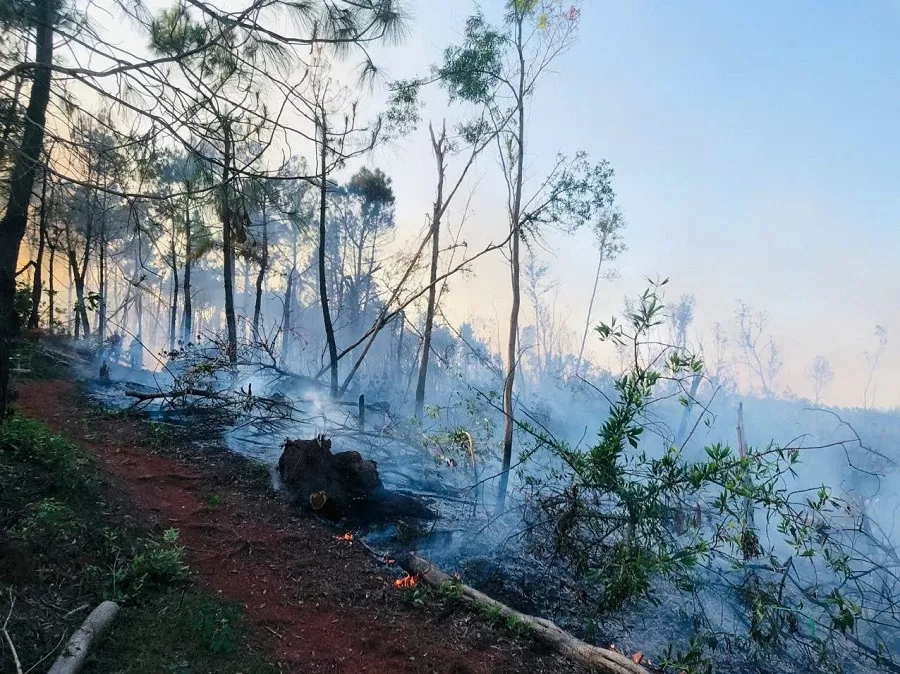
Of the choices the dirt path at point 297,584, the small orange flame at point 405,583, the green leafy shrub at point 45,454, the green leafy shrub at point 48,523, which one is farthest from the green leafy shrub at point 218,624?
the green leafy shrub at point 45,454

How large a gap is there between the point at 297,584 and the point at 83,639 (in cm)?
219

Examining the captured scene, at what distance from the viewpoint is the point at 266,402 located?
9539 mm

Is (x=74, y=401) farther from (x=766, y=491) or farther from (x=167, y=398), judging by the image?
(x=766, y=491)

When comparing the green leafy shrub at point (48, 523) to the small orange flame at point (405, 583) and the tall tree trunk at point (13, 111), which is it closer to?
the tall tree trunk at point (13, 111)

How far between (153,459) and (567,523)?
6.25 meters

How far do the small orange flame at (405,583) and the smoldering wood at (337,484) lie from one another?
172cm

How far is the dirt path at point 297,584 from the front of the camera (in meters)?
4.30

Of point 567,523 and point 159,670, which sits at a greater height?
point 567,523

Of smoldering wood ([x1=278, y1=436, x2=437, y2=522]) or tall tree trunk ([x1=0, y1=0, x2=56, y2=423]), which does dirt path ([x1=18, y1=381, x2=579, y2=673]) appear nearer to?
smoldering wood ([x1=278, y1=436, x2=437, y2=522])

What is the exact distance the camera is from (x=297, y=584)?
5125 millimetres

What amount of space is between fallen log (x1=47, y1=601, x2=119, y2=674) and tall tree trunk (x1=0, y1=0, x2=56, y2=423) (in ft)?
7.92

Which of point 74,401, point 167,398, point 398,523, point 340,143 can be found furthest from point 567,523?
point 74,401

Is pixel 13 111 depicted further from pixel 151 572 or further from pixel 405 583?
pixel 405 583

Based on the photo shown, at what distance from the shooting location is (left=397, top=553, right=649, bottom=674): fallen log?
4.44 meters
